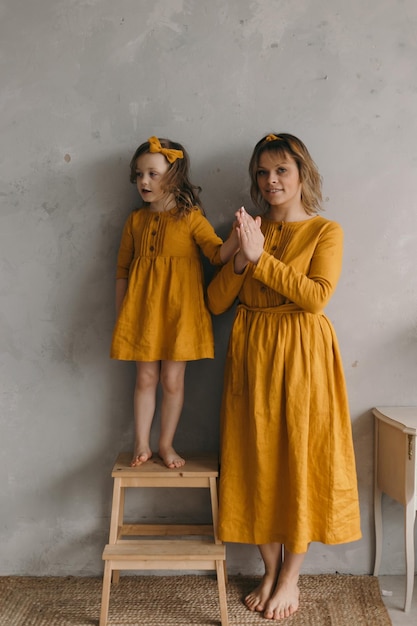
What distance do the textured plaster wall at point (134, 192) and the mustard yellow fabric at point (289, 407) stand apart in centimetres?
21

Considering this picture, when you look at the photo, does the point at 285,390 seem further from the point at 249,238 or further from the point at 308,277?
the point at 249,238

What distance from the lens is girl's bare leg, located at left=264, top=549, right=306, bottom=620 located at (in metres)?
1.89

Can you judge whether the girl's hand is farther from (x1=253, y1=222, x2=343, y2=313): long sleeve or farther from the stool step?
the stool step

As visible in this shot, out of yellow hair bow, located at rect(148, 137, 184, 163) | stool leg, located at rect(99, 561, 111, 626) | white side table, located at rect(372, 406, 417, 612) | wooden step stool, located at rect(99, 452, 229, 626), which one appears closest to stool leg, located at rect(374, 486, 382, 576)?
white side table, located at rect(372, 406, 417, 612)

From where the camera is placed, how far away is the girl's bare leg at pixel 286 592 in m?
1.89

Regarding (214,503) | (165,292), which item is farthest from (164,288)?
(214,503)

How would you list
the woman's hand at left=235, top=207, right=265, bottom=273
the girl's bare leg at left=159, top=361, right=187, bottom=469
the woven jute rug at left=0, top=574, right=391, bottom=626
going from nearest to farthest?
the woman's hand at left=235, top=207, right=265, bottom=273 < the woven jute rug at left=0, top=574, right=391, bottom=626 < the girl's bare leg at left=159, top=361, right=187, bottom=469

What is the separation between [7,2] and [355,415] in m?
1.82

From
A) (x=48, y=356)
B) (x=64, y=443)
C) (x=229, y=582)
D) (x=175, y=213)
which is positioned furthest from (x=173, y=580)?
(x=175, y=213)

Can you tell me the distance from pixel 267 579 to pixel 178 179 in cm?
131

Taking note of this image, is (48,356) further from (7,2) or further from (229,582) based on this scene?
(7,2)

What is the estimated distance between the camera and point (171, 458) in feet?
6.46

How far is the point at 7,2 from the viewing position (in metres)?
2.06

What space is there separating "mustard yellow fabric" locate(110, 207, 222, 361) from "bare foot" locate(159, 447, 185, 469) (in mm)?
306
